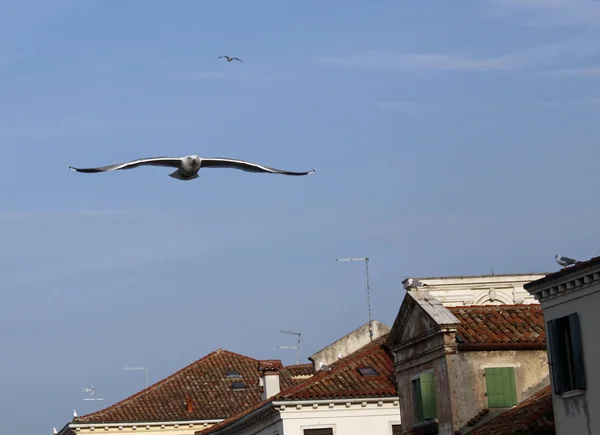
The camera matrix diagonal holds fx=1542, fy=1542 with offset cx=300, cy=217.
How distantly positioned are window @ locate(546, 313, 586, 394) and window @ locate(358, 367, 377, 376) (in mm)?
17260

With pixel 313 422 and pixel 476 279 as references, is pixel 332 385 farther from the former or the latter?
pixel 476 279

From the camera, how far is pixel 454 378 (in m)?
39.8

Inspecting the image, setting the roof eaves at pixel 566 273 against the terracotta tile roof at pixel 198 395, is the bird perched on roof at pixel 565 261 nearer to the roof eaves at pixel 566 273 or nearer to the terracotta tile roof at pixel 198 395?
the roof eaves at pixel 566 273

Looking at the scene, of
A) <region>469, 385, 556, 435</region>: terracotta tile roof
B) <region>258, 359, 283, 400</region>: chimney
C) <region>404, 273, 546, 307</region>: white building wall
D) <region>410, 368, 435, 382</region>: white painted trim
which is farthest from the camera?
<region>258, 359, 283, 400</region>: chimney

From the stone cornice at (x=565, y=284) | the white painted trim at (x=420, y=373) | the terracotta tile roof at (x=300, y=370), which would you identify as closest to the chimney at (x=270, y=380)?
the terracotta tile roof at (x=300, y=370)

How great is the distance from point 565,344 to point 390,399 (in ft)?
56.6

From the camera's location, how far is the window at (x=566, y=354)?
3222cm

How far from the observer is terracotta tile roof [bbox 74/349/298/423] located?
65125 millimetres

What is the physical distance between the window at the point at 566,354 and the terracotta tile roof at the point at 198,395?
1255 inches

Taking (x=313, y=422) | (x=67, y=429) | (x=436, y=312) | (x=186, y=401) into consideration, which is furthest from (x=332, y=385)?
(x=67, y=429)

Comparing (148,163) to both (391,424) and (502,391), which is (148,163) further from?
(391,424)

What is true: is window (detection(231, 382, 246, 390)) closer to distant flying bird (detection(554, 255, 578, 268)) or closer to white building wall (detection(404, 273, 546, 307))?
white building wall (detection(404, 273, 546, 307))

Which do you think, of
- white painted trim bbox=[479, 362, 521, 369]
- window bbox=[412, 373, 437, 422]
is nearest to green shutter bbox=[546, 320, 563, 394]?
white painted trim bbox=[479, 362, 521, 369]

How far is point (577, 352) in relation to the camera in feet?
106
